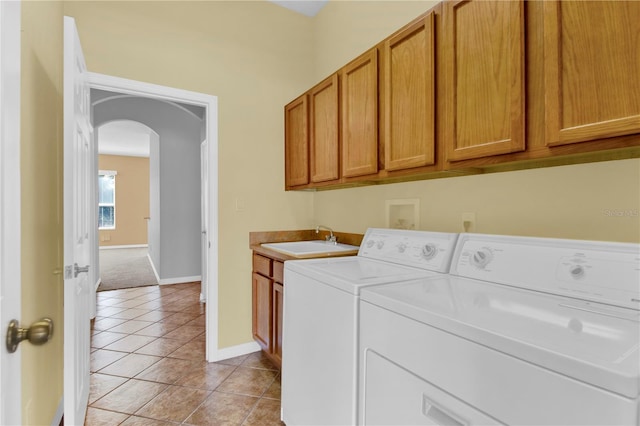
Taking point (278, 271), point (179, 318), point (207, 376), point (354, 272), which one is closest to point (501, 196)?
point (354, 272)

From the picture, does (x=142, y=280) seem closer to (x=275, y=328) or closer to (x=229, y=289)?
(x=229, y=289)

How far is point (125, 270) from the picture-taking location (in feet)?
19.6

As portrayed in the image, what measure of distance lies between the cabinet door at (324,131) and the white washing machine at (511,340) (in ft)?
3.67

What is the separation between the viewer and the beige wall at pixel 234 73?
7.30 feet

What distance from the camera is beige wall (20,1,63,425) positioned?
1.24m

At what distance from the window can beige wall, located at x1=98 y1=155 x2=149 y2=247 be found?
0.34 ft

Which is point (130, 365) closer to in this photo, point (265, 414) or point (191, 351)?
point (191, 351)

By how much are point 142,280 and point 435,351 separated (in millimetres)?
5417

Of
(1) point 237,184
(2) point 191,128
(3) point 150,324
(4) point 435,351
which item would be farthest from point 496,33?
(2) point 191,128

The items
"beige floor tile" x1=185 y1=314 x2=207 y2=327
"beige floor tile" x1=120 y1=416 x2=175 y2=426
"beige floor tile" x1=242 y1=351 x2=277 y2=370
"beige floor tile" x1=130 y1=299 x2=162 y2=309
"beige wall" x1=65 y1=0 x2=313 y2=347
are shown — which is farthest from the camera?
"beige floor tile" x1=130 y1=299 x2=162 y2=309

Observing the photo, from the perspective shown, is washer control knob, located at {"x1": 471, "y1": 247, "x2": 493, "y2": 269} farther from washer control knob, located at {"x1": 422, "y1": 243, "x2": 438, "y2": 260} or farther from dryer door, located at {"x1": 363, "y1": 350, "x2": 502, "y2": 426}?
dryer door, located at {"x1": 363, "y1": 350, "x2": 502, "y2": 426}

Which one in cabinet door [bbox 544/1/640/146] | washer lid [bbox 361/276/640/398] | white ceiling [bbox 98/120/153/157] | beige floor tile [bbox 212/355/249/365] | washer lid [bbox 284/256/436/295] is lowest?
beige floor tile [bbox 212/355/249/365]

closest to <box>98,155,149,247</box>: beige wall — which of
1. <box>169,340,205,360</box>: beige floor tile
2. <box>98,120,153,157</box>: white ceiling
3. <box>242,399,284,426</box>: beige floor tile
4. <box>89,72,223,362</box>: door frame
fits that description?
<box>98,120,153,157</box>: white ceiling

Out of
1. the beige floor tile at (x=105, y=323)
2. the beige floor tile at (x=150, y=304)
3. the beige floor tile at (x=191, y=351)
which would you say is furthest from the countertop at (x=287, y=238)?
the beige floor tile at (x=150, y=304)
